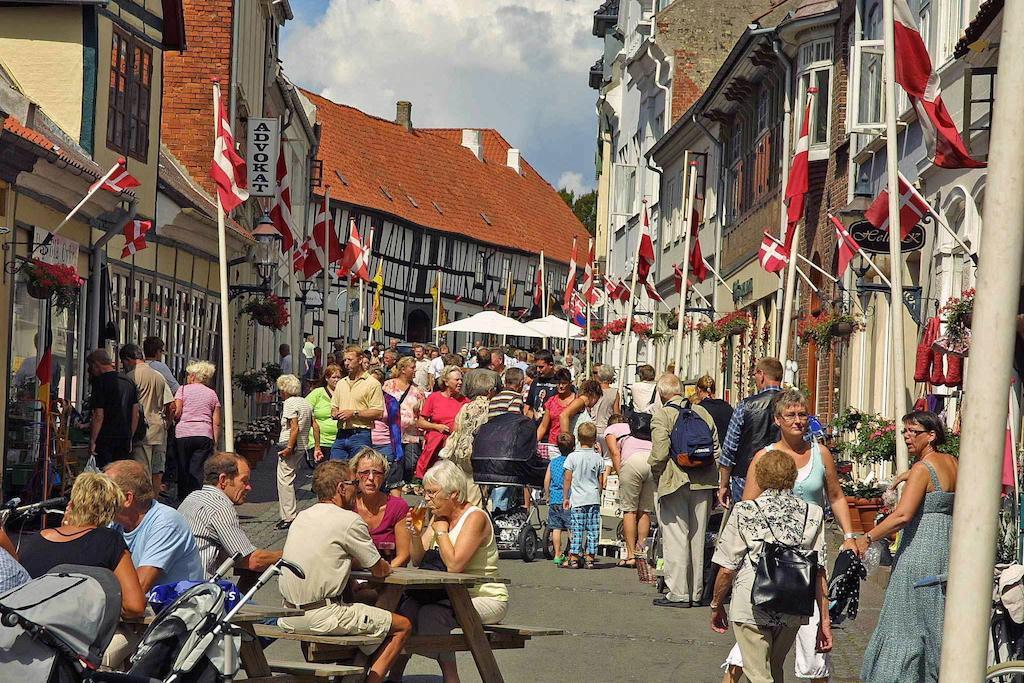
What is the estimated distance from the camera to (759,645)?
820 cm

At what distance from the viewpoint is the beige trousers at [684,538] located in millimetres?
13055

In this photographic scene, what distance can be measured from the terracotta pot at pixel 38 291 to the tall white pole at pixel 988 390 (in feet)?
41.8

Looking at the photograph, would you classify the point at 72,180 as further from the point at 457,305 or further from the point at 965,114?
the point at 457,305

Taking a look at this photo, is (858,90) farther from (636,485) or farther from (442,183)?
(442,183)

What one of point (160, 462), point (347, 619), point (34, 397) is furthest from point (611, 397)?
point (347, 619)

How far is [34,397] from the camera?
17266 millimetres

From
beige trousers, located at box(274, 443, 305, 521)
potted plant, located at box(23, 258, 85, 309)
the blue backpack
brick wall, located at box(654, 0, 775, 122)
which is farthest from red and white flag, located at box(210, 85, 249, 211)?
brick wall, located at box(654, 0, 775, 122)

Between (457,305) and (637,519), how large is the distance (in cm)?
6540

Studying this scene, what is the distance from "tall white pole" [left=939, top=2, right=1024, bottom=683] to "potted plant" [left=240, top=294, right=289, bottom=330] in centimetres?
2592

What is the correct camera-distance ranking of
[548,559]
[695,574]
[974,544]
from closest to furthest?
[974,544] → [695,574] → [548,559]

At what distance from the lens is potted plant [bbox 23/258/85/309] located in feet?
53.6

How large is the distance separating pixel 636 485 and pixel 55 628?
9291mm

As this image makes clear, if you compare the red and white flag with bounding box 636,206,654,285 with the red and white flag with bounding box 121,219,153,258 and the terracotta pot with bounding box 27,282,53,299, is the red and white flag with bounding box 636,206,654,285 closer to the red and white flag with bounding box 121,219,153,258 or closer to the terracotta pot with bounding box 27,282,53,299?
the red and white flag with bounding box 121,219,153,258

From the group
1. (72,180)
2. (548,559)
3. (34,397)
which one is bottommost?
(548,559)
